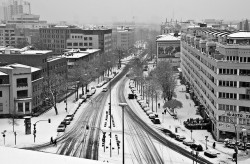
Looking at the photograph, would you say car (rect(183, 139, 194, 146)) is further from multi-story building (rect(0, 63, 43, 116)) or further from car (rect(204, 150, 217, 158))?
multi-story building (rect(0, 63, 43, 116))

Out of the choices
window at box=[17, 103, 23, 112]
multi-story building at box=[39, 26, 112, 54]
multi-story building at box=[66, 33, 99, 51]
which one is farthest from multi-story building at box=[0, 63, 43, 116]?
multi-story building at box=[39, 26, 112, 54]

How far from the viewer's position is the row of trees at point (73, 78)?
76875 mm

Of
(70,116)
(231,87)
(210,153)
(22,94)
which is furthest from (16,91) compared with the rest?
(210,153)

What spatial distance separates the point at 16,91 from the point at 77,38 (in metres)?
81.6

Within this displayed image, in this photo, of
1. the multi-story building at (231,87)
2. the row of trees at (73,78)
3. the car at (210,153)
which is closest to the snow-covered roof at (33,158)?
the car at (210,153)

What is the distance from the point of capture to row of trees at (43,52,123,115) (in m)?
76.9

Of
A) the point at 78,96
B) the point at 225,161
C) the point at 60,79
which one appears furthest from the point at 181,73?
the point at 225,161

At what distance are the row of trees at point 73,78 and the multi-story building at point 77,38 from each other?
1669cm

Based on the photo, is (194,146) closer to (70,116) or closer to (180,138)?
(180,138)

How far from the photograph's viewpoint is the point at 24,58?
80.4m

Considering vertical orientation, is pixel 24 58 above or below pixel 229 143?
above

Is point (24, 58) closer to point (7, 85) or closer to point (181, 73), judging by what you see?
point (7, 85)

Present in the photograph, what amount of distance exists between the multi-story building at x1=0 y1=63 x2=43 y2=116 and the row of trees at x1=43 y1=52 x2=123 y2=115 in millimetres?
4101

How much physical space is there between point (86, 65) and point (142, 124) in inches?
1694
